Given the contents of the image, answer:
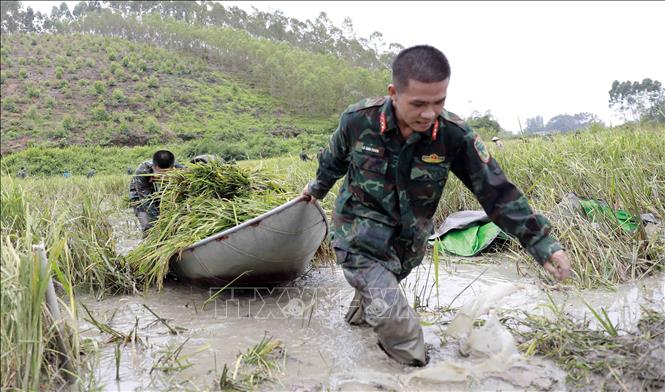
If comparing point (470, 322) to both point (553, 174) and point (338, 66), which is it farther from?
point (338, 66)

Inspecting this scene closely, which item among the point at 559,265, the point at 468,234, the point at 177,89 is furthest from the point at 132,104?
the point at 559,265

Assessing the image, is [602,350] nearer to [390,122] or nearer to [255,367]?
[390,122]

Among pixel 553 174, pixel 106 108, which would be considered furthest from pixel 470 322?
pixel 106 108

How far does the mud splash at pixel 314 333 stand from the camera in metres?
2.25

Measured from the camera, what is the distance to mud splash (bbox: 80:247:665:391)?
2246mm

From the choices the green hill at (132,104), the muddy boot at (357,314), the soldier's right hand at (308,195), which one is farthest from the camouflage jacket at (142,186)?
the green hill at (132,104)

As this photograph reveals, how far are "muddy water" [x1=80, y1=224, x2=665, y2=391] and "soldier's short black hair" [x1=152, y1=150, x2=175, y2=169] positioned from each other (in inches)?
45.3

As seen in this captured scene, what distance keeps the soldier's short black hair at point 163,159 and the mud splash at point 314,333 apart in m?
1.17

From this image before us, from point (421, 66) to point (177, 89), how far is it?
4408 centimetres

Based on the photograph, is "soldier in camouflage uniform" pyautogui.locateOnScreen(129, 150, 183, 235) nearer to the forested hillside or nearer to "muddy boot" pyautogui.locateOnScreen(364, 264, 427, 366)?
"muddy boot" pyautogui.locateOnScreen(364, 264, 427, 366)

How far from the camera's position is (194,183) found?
381 cm

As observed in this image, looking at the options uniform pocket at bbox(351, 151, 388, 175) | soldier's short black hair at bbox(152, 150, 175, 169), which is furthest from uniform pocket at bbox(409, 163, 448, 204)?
soldier's short black hair at bbox(152, 150, 175, 169)

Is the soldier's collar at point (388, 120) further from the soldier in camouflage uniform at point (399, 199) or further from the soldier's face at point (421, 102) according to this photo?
the soldier's face at point (421, 102)

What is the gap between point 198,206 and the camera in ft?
11.9
